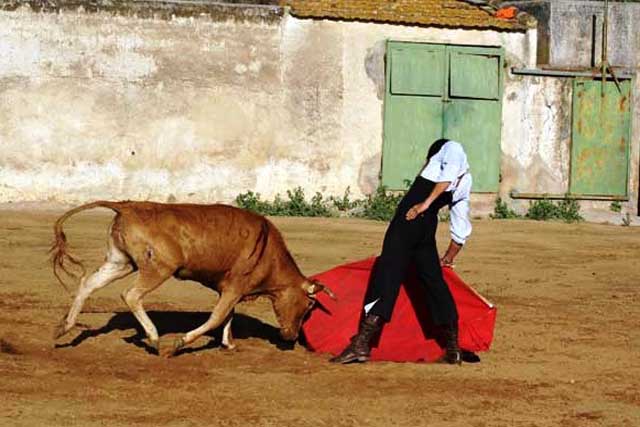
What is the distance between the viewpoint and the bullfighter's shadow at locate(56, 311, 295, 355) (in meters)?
11.0

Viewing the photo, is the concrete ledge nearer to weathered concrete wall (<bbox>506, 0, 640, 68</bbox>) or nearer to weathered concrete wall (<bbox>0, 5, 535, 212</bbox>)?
weathered concrete wall (<bbox>0, 5, 535, 212</bbox>)

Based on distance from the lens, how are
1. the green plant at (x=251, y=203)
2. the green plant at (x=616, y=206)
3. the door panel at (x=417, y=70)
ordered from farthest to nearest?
1. the green plant at (x=616, y=206)
2. the door panel at (x=417, y=70)
3. the green plant at (x=251, y=203)

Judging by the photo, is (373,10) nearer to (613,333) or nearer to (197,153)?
(197,153)

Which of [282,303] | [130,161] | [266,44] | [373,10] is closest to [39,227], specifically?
[130,161]

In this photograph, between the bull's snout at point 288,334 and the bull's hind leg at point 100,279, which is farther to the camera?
the bull's snout at point 288,334

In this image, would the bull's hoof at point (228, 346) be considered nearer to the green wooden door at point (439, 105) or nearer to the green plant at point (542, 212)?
the green wooden door at point (439, 105)

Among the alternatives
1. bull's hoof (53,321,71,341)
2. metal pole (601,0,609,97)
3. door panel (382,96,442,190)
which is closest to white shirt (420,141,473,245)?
bull's hoof (53,321,71,341)

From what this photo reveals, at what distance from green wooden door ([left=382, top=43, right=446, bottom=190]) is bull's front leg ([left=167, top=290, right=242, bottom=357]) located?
39.1 ft

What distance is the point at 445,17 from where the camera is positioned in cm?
2253

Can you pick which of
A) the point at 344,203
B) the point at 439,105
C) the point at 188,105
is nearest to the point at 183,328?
the point at 188,105

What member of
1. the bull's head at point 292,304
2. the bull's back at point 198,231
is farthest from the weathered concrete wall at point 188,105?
the bull's back at point 198,231

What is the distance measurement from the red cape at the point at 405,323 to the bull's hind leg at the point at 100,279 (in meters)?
1.52

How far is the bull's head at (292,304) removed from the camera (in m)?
10.8

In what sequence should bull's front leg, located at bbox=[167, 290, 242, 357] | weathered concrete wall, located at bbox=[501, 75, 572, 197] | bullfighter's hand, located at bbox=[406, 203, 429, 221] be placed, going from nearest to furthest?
bullfighter's hand, located at bbox=[406, 203, 429, 221]
bull's front leg, located at bbox=[167, 290, 242, 357]
weathered concrete wall, located at bbox=[501, 75, 572, 197]
